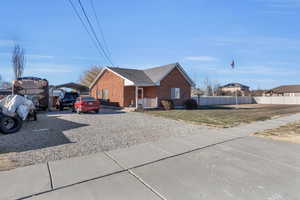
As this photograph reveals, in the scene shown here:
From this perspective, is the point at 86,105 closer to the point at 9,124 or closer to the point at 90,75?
the point at 9,124

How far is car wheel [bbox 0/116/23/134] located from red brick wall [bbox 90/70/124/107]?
12.0 m

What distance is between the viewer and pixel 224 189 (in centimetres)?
298

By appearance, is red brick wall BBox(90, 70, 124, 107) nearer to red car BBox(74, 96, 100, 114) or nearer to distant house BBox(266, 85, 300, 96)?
red car BBox(74, 96, 100, 114)

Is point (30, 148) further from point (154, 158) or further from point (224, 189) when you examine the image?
point (224, 189)

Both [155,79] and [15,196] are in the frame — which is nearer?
[15,196]

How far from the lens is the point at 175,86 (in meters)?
21.0

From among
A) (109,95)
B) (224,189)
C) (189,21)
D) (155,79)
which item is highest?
(189,21)

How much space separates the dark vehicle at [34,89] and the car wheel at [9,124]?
661cm

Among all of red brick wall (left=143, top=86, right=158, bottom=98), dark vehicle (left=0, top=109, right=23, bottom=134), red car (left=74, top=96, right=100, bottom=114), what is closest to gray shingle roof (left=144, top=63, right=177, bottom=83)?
red brick wall (left=143, top=86, right=158, bottom=98)

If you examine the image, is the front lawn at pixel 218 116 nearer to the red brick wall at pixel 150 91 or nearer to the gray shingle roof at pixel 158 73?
the red brick wall at pixel 150 91

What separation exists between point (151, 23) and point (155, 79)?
6.65 metres

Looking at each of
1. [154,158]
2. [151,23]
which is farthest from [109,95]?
[154,158]

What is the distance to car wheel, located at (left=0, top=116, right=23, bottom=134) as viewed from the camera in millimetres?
7054

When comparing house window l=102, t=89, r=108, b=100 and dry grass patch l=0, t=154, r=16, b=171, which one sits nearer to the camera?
dry grass patch l=0, t=154, r=16, b=171
